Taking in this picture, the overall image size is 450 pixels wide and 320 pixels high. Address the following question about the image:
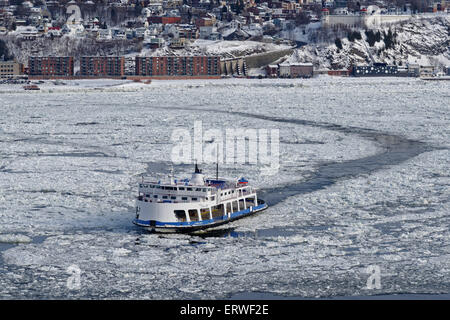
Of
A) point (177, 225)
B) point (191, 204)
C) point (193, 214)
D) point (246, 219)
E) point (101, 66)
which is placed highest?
point (191, 204)

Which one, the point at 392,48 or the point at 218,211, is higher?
the point at 392,48

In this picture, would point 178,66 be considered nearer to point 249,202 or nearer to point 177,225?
point 249,202

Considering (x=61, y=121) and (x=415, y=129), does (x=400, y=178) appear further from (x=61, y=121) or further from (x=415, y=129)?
(x=61, y=121)

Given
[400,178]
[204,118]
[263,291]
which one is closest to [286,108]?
[204,118]

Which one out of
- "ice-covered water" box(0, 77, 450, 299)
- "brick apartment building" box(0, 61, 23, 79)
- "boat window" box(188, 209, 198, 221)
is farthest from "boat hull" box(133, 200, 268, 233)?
"brick apartment building" box(0, 61, 23, 79)

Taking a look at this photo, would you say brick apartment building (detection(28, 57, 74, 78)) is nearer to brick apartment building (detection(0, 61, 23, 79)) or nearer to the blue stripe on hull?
brick apartment building (detection(0, 61, 23, 79))

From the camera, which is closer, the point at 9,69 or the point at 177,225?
the point at 177,225

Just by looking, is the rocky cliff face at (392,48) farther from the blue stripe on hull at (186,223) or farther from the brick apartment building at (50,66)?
the blue stripe on hull at (186,223)

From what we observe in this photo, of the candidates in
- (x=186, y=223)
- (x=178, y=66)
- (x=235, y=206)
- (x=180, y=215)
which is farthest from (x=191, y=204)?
(x=178, y=66)
